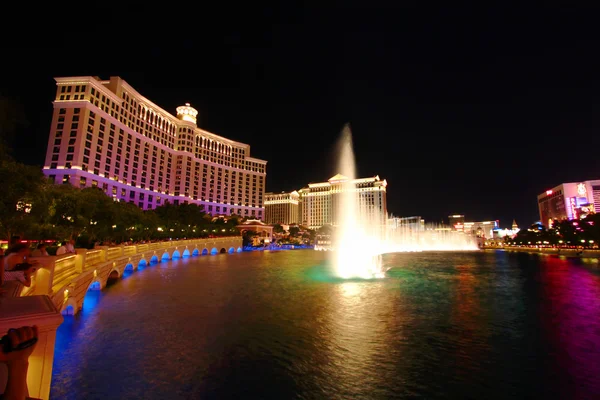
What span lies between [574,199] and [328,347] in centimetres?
19116

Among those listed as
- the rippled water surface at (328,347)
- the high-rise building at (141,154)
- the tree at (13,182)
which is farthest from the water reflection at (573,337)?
the high-rise building at (141,154)

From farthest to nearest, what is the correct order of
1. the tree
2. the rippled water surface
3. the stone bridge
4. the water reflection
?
the tree < the stone bridge < the water reflection < the rippled water surface

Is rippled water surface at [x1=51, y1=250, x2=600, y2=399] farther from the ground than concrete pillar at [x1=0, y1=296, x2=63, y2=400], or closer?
closer

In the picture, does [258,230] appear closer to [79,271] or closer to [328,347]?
[79,271]

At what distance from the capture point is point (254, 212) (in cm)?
16150

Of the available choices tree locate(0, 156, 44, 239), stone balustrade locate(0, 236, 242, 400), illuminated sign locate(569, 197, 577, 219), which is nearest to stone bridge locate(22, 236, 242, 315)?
stone balustrade locate(0, 236, 242, 400)

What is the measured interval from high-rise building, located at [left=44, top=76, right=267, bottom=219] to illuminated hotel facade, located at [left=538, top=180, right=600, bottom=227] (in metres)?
153

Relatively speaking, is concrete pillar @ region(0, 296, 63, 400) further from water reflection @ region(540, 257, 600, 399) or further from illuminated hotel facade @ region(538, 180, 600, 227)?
illuminated hotel facade @ region(538, 180, 600, 227)

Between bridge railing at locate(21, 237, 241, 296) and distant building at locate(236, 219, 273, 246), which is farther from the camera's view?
distant building at locate(236, 219, 273, 246)

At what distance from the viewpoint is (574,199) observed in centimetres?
14925

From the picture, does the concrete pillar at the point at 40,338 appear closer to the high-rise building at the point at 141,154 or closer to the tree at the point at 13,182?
the tree at the point at 13,182

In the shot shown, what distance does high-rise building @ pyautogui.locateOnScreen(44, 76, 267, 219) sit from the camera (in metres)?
83.9

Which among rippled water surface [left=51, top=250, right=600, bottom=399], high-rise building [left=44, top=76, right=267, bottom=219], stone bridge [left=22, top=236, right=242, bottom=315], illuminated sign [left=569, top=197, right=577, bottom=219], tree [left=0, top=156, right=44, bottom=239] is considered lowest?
rippled water surface [left=51, top=250, right=600, bottom=399]

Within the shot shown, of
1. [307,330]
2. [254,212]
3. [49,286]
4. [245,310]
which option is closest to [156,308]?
[245,310]
